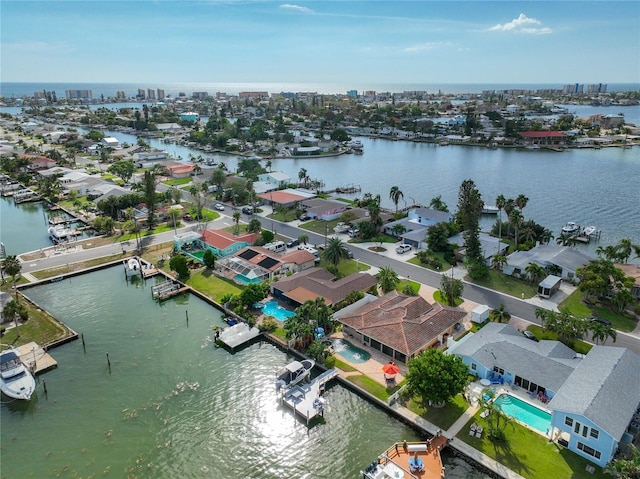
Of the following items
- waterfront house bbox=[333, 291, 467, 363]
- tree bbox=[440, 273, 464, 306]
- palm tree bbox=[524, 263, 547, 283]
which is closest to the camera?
waterfront house bbox=[333, 291, 467, 363]

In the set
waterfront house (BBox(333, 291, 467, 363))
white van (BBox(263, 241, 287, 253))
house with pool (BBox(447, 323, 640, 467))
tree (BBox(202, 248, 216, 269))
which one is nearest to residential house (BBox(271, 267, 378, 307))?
waterfront house (BBox(333, 291, 467, 363))

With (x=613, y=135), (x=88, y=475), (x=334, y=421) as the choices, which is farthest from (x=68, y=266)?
(x=613, y=135)

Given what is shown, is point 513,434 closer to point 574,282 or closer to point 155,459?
point 155,459

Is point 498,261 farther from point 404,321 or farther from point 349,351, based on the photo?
point 349,351

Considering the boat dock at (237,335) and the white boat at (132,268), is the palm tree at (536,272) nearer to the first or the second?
the boat dock at (237,335)

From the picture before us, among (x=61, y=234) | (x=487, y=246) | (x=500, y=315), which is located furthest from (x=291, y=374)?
(x=61, y=234)

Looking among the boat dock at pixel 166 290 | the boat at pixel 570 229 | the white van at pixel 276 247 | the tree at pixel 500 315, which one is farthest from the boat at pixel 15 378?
the boat at pixel 570 229

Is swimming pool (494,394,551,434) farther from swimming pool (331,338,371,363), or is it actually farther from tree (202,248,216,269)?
tree (202,248,216,269)
